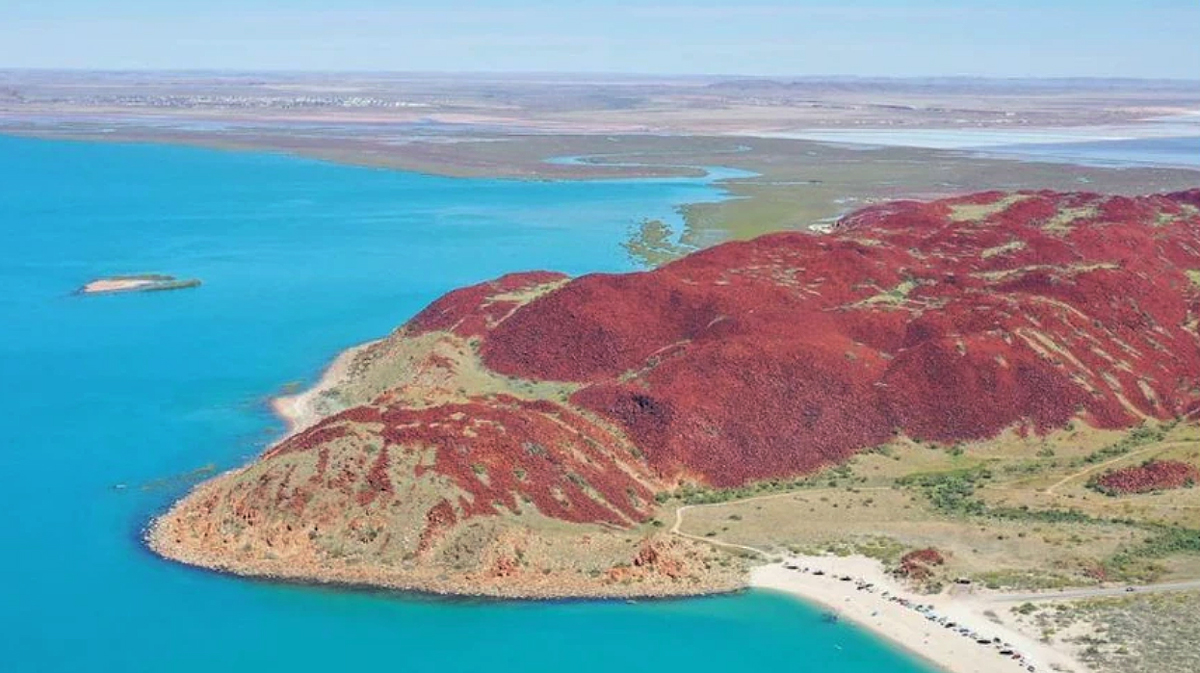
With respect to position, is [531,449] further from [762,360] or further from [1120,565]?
[1120,565]

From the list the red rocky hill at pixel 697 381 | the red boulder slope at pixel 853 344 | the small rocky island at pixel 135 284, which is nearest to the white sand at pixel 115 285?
the small rocky island at pixel 135 284

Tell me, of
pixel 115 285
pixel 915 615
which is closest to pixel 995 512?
pixel 915 615

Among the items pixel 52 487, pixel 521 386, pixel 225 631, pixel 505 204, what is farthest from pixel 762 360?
pixel 505 204

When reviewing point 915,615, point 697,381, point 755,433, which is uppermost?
point 697,381

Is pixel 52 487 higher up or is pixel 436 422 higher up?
pixel 436 422

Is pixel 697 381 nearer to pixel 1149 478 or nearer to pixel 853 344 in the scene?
pixel 853 344

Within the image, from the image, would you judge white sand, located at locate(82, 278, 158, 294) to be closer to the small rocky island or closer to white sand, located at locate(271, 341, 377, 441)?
the small rocky island
